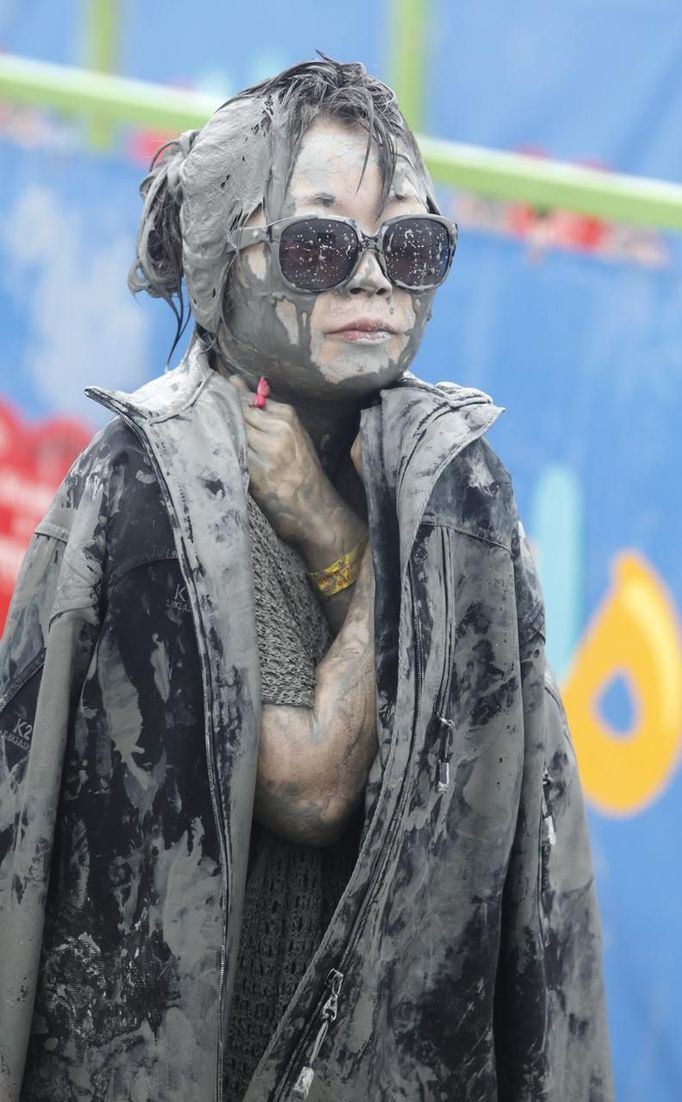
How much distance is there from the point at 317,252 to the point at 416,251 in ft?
0.45

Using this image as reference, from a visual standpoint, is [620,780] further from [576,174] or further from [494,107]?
[494,107]

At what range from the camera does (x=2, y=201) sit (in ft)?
18.7

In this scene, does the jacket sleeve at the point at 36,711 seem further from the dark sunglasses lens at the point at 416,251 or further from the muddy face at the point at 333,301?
the dark sunglasses lens at the point at 416,251

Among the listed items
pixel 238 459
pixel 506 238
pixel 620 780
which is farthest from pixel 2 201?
pixel 238 459

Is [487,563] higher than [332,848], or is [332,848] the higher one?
[487,563]

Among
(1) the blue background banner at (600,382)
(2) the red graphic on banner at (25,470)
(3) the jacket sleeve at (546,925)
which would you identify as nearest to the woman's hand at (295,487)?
(3) the jacket sleeve at (546,925)

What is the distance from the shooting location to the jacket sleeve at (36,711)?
254 centimetres

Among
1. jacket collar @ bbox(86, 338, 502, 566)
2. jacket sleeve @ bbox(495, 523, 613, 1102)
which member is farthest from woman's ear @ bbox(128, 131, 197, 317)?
jacket sleeve @ bbox(495, 523, 613, 1102)

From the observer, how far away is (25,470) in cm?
569

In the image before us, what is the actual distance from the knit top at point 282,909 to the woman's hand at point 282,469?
40mm

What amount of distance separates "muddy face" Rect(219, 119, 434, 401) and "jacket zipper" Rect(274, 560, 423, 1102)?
277 mm

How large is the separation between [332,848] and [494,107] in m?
3.25

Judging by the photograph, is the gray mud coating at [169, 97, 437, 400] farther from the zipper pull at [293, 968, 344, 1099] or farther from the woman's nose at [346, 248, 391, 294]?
the zipper pull at [293, 968, 344, 1099]

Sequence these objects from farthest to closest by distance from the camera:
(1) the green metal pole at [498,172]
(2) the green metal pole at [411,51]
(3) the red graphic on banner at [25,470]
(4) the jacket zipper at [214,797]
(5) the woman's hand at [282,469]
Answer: (3) the red graphic on banner at [25,470] → (2) the green metal pole at [411,51] → (1) the green metal pole at [498,172] → (5) the woman's hand at [282,469] → (4) the jacket zipper at [214,797]
